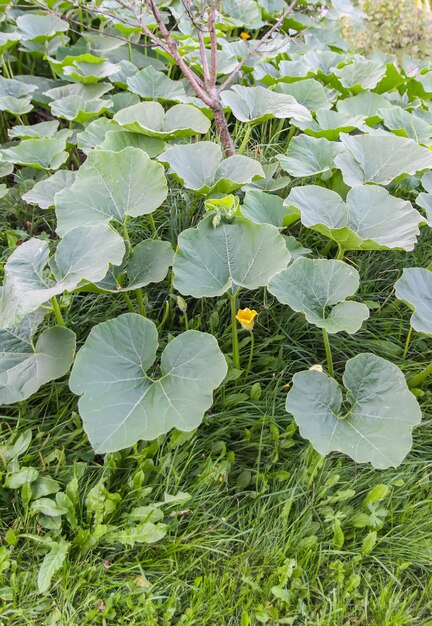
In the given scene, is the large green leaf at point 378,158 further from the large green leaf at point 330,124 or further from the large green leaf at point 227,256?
the large green leaf at point 227,256

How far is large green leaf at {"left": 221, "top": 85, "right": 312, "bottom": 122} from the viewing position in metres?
2.26

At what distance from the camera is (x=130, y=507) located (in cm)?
158

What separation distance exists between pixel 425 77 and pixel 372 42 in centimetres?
201

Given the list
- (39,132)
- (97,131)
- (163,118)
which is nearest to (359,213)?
(163,118)

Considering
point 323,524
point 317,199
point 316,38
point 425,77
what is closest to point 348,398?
point 323,524

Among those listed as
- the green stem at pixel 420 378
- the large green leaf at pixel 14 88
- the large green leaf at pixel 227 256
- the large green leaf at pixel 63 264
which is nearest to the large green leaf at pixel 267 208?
the large green leaf at pixel 227 256

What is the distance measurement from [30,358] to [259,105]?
1455mm

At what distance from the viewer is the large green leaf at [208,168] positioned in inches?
78.2

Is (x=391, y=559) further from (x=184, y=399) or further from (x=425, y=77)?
(x=425, y=77)

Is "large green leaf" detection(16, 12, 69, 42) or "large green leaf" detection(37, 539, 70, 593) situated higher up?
"large green leaf" detection(16, 12, 69, 42)

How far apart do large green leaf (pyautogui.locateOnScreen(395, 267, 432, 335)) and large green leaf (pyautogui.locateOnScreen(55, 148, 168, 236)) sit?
86 cm

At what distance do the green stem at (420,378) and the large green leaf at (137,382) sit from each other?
0.75 meters

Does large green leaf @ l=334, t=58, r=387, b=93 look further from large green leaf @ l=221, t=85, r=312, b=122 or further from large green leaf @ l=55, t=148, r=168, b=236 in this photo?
large green leaf @ l=55, t=148, r=168, b=236

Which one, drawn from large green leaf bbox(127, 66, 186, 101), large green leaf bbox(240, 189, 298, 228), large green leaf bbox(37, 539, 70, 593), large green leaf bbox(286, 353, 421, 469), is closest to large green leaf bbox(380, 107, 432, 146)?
large green leaf bbox(240, 189, 298, 228)
